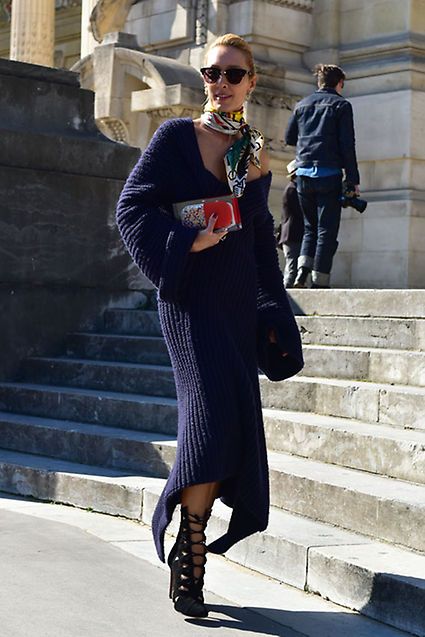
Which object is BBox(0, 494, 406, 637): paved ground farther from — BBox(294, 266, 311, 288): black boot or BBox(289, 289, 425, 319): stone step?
BBox(294, 266, 311, 288): black boot

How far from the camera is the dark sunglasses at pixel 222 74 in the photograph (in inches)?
207

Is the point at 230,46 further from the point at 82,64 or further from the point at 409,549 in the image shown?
the point at 82,64

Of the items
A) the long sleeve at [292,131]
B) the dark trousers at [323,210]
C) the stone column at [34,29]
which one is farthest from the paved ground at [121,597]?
the stone column at [34,29]

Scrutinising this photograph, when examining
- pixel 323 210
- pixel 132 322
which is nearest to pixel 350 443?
pixel 132 322

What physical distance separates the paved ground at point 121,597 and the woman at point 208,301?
0.19 meters

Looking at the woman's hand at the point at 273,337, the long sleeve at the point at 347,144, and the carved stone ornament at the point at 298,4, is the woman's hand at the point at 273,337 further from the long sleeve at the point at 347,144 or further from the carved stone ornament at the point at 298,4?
the carved stone ornament at the point at 298,4

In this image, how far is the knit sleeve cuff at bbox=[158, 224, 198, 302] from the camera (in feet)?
16.9

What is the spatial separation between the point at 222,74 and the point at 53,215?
516 cm

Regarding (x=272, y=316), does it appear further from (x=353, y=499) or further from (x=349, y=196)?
(x=349, y=196)

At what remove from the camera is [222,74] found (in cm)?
527

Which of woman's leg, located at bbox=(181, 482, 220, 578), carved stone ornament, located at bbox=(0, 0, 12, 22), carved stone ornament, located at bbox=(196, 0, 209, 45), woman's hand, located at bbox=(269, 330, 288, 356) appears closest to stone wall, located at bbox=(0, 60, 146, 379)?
carved stone ornament, located at bbox=(196, 0, 209, 45)

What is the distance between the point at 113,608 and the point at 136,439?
259cm

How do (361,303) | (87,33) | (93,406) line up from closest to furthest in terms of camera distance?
(361,303) → (93,406) → (87,33)

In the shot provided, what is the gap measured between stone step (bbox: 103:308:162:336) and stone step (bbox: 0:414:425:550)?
145cm
